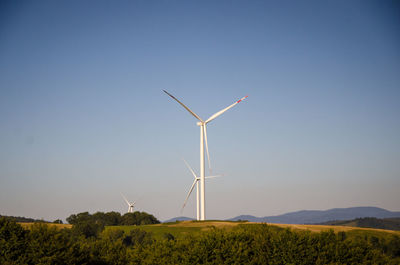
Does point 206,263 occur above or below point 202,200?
below

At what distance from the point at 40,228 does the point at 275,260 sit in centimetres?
3714

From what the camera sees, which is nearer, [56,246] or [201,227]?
[56,246]

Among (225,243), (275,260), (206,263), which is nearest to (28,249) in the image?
(206,263)

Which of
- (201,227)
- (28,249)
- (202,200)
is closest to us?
(28,249)

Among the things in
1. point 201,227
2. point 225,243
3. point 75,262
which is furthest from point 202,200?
point 75,262

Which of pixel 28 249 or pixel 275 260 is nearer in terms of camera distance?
pixel 28 249

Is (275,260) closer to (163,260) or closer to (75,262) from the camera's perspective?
(163,260)

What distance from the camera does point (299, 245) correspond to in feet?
226

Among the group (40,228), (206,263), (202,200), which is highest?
(202,200)

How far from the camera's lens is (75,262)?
5916 centimetres

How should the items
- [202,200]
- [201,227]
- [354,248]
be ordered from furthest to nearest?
1. [201,227]
2. [202,200]
3. [354,248]

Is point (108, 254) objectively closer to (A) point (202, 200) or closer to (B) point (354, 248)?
(B) point (354, 248)

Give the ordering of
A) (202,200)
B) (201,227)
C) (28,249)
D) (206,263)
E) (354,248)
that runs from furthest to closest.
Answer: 1. (201,227)
2. (202,200)
3. (354,248)
4. (206,263)
5. (28,249)

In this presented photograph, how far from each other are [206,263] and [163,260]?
815 cm
